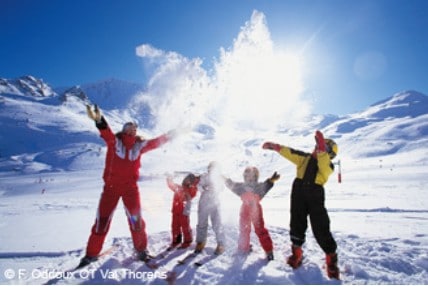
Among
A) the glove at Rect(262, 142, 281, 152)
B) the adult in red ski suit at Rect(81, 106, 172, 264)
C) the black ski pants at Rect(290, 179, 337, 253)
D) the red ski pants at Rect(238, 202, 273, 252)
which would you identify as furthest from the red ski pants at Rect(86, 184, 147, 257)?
the black ski pants at Rect(290, 179, 337, 253)

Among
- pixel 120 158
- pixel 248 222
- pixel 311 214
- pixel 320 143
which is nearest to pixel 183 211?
pixel 248 222

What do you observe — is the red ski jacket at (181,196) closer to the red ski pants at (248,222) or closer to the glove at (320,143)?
the red ski pants at (248,222)

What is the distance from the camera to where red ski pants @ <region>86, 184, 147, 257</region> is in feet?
16.6

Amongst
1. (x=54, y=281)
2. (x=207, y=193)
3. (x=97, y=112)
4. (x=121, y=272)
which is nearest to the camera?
(x=54, y=281)

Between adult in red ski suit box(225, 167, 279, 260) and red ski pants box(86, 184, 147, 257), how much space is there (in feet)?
5.70

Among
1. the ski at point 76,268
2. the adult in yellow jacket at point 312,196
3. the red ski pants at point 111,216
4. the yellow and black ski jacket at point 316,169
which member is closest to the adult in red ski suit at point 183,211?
the red ski pants at point 111,216

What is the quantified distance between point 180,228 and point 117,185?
5.99 feet

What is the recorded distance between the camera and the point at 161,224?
8.98m

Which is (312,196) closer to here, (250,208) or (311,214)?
(311,214)

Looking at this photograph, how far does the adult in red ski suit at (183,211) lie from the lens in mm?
6199

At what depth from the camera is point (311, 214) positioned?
4.88m

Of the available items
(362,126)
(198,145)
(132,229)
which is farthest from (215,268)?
(362,126)

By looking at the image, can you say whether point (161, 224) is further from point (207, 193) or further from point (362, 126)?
point (362, 126)

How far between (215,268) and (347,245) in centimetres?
280
